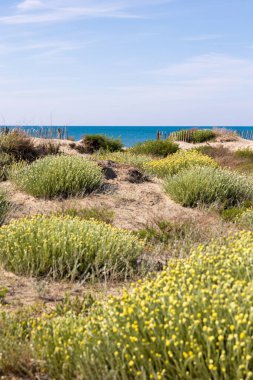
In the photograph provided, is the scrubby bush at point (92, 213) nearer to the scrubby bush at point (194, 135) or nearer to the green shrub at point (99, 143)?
the green shrub at point (99, 143)

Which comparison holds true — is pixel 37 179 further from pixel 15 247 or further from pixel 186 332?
pixel 186 332

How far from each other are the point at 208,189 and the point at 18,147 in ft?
20.9

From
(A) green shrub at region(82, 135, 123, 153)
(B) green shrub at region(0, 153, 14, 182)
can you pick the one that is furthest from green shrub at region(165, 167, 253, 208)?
(A) green shrub at region(82, 135, 123, 153)

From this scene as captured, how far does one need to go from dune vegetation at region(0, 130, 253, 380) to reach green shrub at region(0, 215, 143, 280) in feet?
0.07

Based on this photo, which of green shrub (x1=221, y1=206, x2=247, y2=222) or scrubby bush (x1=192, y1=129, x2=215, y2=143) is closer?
green shrub (x1=221, y1=206, x2=247, y2=222)

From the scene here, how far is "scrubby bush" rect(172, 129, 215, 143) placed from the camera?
35719 millimetres

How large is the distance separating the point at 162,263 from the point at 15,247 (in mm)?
1890

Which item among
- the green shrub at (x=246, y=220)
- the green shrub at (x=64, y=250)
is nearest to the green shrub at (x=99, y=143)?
the green shrub at (x=246, y=220)

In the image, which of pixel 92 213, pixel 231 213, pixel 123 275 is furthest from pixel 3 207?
Answer: pixel 231 213

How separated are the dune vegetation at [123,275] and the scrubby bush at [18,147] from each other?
0.67m

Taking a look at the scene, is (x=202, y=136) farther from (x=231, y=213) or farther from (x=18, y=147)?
(x=231, y=213)

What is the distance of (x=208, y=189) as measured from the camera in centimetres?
1236

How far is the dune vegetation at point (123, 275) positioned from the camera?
390cm

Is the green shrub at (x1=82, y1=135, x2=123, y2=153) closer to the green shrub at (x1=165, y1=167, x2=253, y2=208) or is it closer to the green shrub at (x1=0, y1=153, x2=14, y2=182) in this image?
the green shrub at (x1=0, y1=153, x2=14, y2=182)
